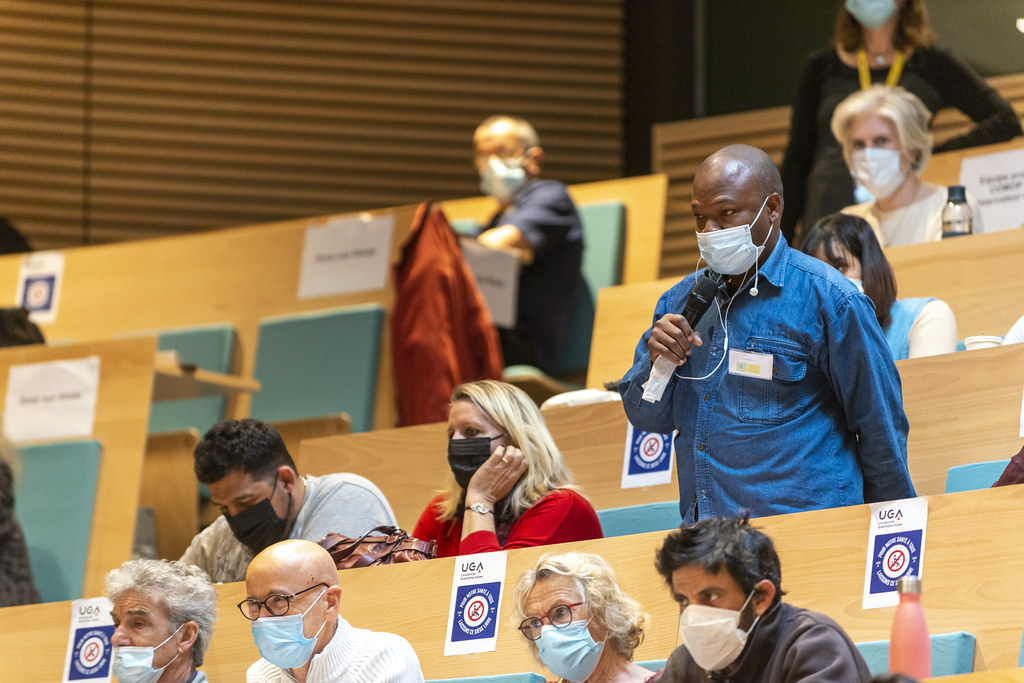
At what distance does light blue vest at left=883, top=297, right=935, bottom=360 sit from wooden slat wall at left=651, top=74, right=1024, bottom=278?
3.14m

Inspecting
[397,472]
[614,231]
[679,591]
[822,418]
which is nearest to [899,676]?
[679,591]

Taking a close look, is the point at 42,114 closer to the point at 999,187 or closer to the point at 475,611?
the point at 999,187

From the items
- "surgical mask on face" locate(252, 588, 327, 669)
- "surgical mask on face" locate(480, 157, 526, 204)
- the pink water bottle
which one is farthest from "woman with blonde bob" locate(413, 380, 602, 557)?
"surgical mask on face" locate(480, 157, 526, 204)

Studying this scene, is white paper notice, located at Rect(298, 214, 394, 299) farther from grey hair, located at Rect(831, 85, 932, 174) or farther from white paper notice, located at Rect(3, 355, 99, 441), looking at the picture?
grey hair, located at Rect(831, 85, 932, 174)

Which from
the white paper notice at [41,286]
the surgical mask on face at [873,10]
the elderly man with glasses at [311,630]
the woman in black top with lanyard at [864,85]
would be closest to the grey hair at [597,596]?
the elderly man with glasses at [311,630]

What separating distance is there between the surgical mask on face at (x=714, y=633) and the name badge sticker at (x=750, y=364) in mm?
685

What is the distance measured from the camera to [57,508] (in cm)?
445

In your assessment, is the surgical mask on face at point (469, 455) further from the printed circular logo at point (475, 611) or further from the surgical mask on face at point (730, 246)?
the surgical mask on face at point (730, 246)

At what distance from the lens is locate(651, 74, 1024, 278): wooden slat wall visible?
6.81 meters

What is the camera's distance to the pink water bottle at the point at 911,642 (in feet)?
7.00

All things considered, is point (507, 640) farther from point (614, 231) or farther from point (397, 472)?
point (614, 231)

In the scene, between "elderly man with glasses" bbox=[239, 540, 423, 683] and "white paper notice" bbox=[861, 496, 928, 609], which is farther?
"elderly man with glasses" bbox=[239, 540, 423, 683]

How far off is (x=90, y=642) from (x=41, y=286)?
303 cm

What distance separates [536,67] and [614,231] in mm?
2098
